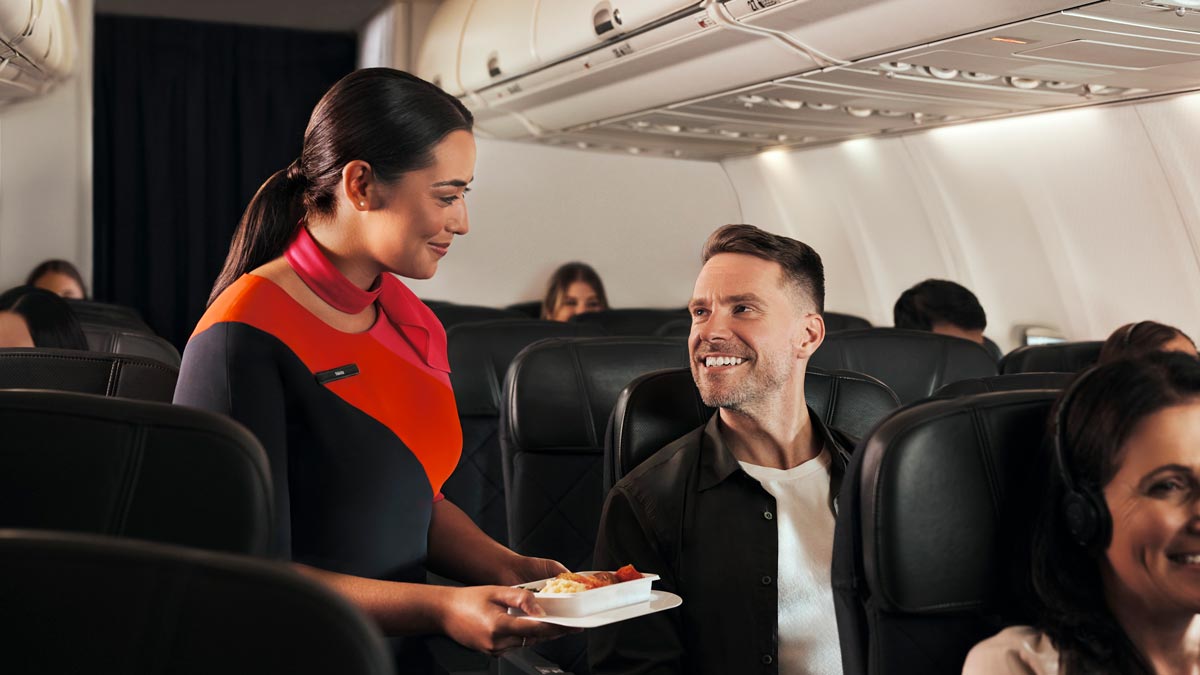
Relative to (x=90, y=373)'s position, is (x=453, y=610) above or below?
below

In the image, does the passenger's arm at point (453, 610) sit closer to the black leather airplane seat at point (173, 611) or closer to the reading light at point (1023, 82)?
the black leather airplane seat at point (173, 611)

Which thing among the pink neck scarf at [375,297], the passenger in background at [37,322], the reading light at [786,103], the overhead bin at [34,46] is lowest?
the pink neck scarf at [375,297]

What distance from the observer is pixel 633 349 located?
11.5ft

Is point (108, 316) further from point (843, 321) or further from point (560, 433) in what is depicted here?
point (843, 321)

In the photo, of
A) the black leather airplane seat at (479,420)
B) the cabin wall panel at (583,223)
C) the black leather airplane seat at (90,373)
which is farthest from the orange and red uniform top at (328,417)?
the cabin wall panel at (583,223)

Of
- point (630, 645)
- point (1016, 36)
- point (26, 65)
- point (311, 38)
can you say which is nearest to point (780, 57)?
point (1016, 36)

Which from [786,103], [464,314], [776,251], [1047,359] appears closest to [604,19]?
[786,103]

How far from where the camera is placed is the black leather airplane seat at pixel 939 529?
174 cm

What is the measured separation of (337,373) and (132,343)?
249cm

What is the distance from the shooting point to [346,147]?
6.46ft

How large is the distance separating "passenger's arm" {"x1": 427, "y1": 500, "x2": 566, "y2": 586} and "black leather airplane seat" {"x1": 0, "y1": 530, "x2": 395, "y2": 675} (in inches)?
56.0

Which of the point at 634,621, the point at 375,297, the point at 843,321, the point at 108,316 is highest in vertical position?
the point at 108,316

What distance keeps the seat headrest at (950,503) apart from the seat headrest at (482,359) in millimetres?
2532

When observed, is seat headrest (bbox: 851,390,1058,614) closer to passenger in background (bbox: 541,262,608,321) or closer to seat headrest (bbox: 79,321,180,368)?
seat headrest (bbox: 79,321,180,368)
